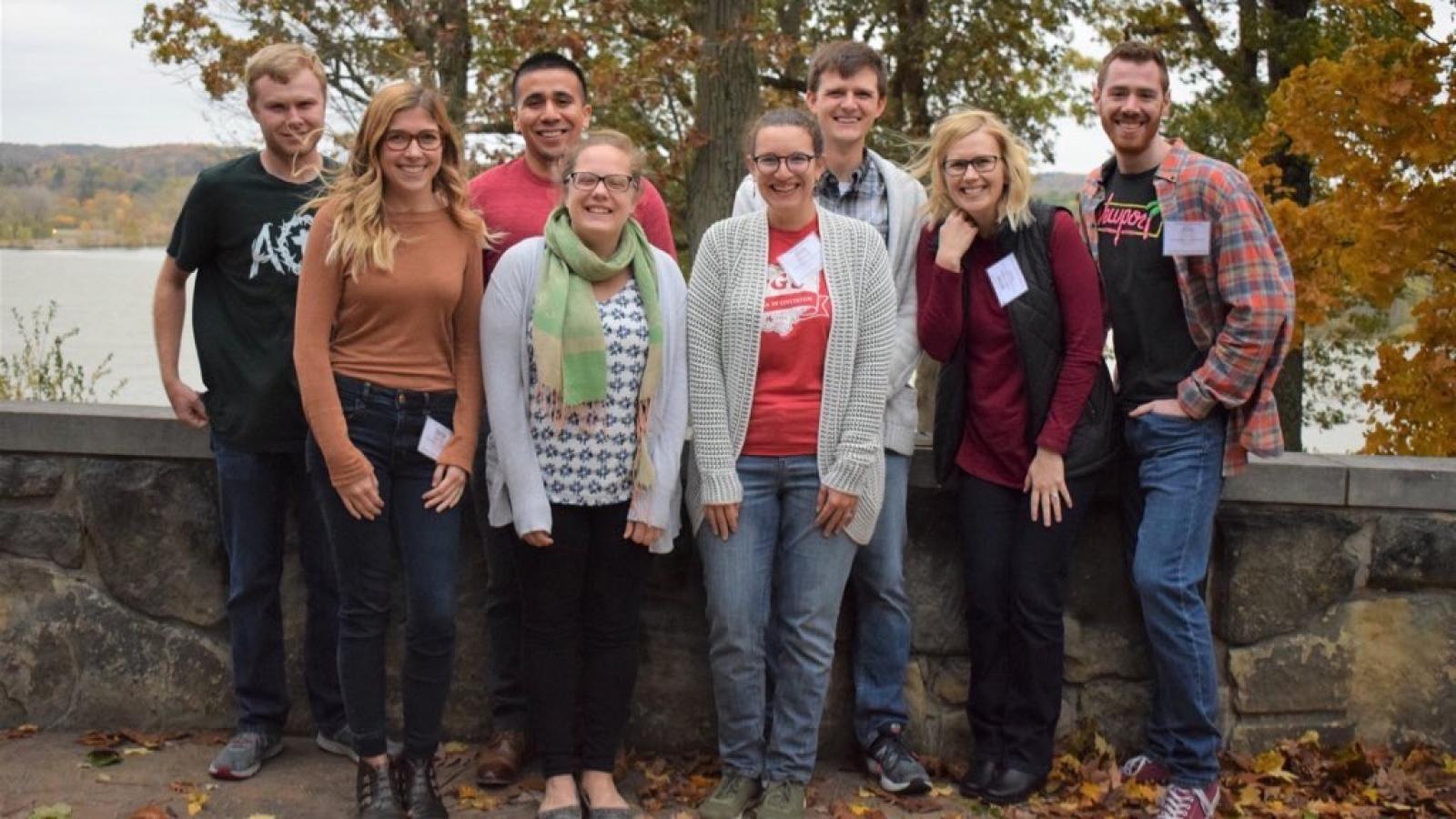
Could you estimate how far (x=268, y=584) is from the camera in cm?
409

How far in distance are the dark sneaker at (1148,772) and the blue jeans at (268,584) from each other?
2266 millimetres

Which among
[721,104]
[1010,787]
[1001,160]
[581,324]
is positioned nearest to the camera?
[581,324]

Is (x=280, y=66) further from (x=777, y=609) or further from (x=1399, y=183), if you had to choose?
(x=1399, y=183)

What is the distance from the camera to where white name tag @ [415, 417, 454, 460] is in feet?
11.9

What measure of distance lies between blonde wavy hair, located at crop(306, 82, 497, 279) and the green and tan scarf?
0.90ft

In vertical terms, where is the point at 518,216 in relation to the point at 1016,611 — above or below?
above

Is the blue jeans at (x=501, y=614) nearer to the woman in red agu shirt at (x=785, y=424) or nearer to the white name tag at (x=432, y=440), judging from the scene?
the white name tag at (x=432, y=440)

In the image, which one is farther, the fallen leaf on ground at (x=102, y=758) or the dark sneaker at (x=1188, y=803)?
the fallen leaf on ground at (x=102, y=758)

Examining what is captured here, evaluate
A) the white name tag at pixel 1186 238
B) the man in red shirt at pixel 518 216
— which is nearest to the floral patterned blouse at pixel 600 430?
the man in red shirt at pixel 518 216

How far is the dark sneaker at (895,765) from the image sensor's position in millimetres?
3988

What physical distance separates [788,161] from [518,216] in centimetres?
79

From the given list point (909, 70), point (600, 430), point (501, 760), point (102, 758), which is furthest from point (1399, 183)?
point (909, 70)

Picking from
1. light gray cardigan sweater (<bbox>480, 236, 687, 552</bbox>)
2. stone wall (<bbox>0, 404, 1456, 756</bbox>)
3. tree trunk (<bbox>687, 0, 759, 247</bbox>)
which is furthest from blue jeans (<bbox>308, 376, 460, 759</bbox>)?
tree trunk (<bbox>687, 0, 759, 247</bbox>)

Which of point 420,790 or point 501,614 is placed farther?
point 501,614
